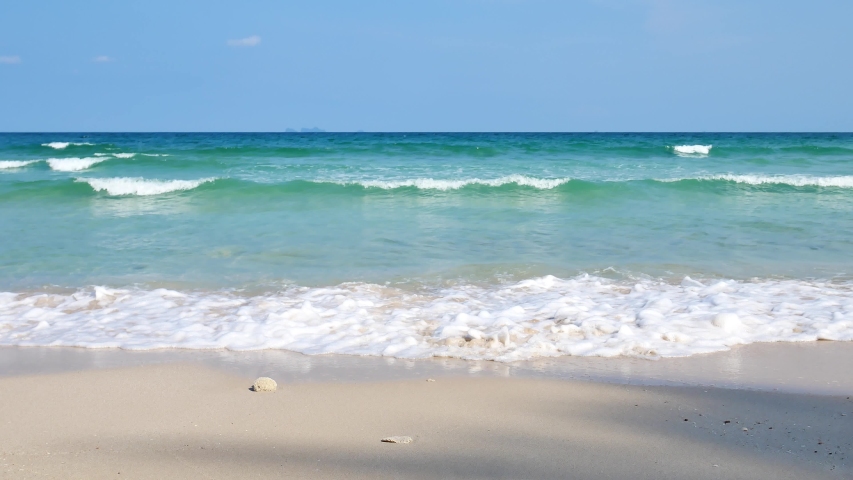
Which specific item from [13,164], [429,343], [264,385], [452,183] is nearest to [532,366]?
[429,343]

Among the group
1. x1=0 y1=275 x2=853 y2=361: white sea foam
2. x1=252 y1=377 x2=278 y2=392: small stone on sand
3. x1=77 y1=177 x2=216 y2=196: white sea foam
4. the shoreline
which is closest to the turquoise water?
x1=77 y1=177 x2=216 y2=196: white sea foam

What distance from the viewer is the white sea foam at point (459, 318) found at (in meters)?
4.86

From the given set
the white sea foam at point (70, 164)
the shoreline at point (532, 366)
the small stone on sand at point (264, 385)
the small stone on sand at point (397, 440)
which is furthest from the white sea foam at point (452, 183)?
the small stone on sand at point (397, 440)

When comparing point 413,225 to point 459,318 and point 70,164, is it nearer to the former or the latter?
point 459,318

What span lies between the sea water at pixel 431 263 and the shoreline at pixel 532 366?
153 millimetres

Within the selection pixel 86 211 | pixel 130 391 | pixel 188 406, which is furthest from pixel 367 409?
pixel 86 211

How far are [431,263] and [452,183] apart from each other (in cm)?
818

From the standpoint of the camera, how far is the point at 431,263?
7664 mm

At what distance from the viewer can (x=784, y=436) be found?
3.18m

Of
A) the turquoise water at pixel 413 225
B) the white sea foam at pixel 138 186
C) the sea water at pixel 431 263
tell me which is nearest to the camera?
the sea water at pixel 431 263

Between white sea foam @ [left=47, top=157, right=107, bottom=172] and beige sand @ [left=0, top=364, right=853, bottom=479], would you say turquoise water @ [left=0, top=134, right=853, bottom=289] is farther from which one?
beige sand @ [left=0, top=364, right=853, bottom=479]

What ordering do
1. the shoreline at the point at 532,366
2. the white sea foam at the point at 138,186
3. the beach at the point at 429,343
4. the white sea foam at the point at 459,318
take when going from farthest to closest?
the white sea foam at the point at 138,186 → the white sea foam at the point at 459,318 → the shoreline at the point at 532,366 → the beach at the point at 429,343

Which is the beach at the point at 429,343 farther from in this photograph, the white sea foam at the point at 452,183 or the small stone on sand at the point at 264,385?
the white sea foam at the point at 452,183

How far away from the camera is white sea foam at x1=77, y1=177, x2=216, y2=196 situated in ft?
49.5
